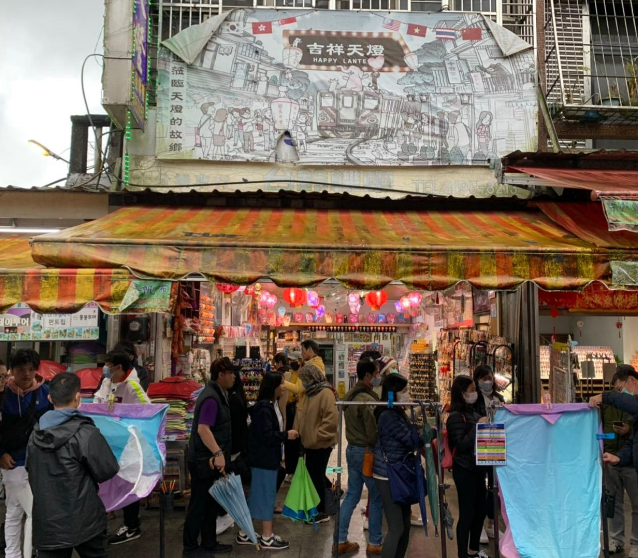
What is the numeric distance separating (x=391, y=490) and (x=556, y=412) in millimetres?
1718

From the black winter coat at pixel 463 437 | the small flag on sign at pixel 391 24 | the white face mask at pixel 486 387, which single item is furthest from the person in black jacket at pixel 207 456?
the small flag on sign at pixel 391 24

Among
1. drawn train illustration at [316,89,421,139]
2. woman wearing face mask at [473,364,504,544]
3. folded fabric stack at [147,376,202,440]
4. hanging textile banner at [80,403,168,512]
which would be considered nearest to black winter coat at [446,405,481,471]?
woman wearing face mask at [473,364,504,544]

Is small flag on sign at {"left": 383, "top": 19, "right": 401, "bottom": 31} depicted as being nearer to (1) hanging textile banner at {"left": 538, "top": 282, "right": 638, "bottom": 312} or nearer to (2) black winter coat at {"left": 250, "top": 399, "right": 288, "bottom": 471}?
(1) hanging textile banner at {"left": 538, "top": 282, "right": 638, "bottom": 312}

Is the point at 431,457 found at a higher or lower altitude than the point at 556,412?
lower

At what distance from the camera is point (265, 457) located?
6.72 meters

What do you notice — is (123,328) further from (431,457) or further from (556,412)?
(556,412)

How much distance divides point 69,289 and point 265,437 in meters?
2.62

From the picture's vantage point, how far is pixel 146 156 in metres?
9.06

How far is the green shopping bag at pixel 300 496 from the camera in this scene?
6863 millimetres

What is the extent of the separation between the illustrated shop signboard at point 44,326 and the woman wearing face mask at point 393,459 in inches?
187

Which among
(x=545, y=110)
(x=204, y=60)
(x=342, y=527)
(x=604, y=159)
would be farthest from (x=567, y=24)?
(x=342, y=527)

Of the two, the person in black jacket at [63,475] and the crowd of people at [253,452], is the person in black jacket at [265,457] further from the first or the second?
the person in black jacket at [63,475]

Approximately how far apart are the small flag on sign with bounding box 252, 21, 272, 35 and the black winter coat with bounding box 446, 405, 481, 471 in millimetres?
6488

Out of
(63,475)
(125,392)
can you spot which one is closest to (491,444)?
(63,475)
